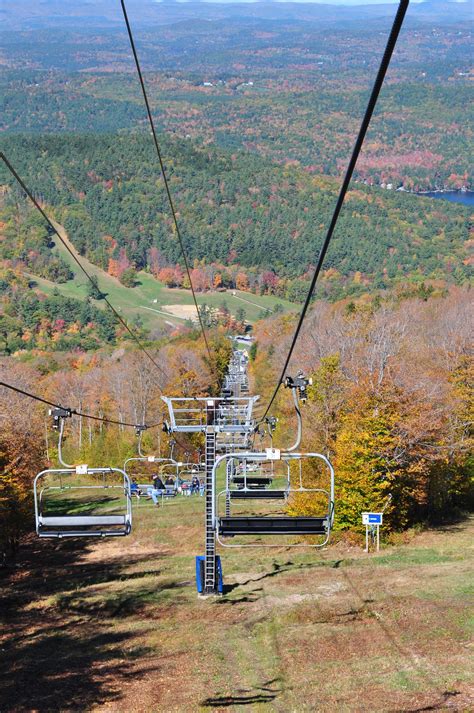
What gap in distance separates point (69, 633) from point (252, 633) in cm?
583

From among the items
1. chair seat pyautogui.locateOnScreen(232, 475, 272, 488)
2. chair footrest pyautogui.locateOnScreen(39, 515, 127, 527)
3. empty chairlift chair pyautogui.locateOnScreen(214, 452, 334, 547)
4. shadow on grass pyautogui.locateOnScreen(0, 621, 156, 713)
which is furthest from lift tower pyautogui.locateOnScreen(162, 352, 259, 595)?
shadow on grass pyautogui.locateOnScreen(0, 621, 156, 713)

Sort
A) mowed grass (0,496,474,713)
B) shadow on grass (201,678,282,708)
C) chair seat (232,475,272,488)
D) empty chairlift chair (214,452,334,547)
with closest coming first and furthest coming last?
empty chairlift chair (214,452,334,547) → shadow on grass (201,678,282,708) → mowed grass (0,496,474,713) → chair seat (232,475,272,488)

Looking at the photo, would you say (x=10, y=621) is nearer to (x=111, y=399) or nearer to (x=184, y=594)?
(x=184, y=594)

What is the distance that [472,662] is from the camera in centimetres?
2133

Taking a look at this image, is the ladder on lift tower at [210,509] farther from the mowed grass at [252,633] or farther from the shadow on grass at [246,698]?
the shadow on grass at [246,698]

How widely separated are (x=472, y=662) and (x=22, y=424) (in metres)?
31.5

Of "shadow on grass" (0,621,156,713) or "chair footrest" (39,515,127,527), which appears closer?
"chair footrest" (39,515,127,527)

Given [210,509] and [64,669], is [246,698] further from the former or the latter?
[210,509]

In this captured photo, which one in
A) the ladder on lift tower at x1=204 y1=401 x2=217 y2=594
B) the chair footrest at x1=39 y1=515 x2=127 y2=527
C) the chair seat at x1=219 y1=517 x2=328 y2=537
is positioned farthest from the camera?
the ladder on lift tower at x1=204 y1=401 x2=217 y2=594

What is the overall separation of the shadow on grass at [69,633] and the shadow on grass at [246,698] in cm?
240

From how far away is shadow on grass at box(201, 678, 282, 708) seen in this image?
19.7 meters

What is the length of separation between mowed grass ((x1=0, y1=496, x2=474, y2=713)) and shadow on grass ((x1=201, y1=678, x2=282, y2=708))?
0.15 ft

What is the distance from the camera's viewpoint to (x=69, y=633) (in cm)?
2725

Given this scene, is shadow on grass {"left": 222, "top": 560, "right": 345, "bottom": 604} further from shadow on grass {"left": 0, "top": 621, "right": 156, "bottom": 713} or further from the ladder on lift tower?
shadow on grass {"left": 0, "top": 621, "right": 156, "bottom": 713}
